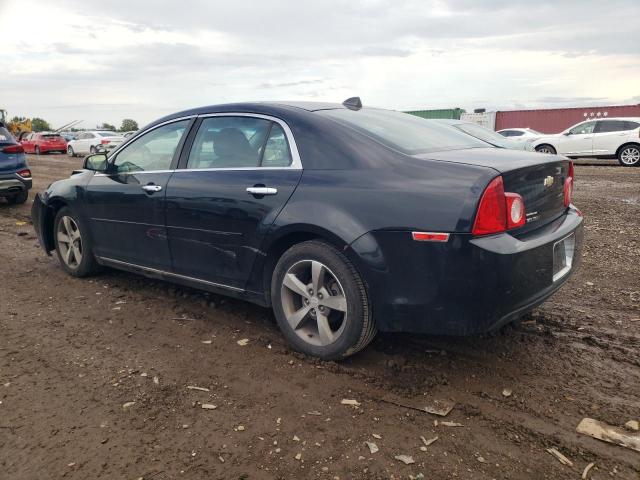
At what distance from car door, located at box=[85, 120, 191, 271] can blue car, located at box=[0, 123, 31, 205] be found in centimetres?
557

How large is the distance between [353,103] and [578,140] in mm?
16510

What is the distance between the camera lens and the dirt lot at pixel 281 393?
2463 mm

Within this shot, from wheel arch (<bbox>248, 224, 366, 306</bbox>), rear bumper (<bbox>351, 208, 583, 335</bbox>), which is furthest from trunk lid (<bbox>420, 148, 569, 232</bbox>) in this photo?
wheel arch (<bbox>248, 224, 366, 306</bbox>)

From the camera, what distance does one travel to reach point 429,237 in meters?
2.82

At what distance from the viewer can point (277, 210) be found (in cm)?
342

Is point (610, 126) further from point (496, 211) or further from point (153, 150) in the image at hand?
point (496, 211)

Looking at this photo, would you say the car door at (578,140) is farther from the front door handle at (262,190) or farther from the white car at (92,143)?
the white car at (92,143)

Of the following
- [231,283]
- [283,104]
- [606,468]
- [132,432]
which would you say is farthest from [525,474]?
[283,104]

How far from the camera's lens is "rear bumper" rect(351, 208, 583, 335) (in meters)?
2.75

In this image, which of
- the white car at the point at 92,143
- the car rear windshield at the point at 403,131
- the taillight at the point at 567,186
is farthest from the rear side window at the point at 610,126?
the white car at the point at 92,143

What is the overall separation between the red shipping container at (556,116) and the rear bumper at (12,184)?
3343 cm

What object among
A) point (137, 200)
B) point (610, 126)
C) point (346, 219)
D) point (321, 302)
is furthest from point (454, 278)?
point (610, 126)

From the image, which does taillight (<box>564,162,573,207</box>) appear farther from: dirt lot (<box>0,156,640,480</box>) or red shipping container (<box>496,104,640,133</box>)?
red shipping container (<box>496,104,640,133</box>)

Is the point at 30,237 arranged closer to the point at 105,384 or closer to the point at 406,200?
the point at 105,384
